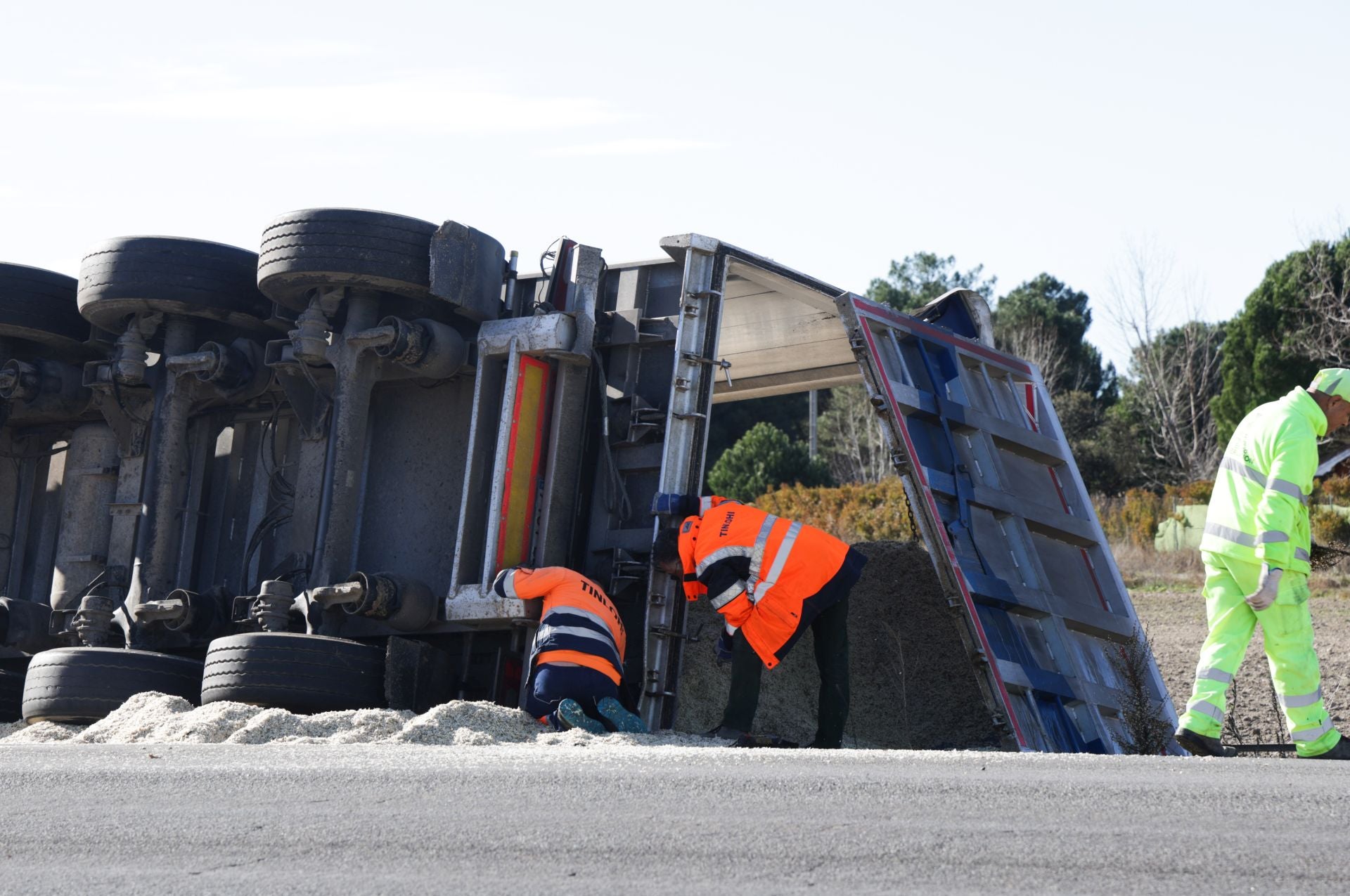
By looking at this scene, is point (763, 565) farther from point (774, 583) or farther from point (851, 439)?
point (851, 439)

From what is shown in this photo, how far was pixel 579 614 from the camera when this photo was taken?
7.21 m

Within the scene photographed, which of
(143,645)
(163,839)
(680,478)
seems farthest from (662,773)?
(143,645)

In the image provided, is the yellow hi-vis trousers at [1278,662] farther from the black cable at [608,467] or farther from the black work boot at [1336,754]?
the black cable at [608,467]

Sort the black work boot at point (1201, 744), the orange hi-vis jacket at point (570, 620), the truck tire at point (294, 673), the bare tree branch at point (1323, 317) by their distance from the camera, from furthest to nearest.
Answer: the bare tree branch at point (1323, 317) → the truck tire at point (294, 673) → the orange hi-vis jacket at point (570, 620) → the black work boot at point (1201, 744)

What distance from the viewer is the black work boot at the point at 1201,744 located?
590cm

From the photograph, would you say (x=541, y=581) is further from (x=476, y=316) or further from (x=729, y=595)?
(x=476, y=316)

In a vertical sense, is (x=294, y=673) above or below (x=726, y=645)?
below

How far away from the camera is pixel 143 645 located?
8.70m

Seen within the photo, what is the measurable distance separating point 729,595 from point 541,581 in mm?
906

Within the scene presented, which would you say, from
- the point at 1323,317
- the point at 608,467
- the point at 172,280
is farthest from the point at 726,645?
the point at 1323,317

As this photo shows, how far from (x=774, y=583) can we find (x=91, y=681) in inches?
135

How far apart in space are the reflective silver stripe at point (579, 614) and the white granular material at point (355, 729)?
0.54 meters

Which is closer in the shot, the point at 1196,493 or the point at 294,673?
the point at 294,673

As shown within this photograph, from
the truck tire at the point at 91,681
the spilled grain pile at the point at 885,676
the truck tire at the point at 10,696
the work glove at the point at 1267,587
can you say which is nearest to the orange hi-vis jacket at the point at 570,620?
the spilled grain pile at the point at 885,676
